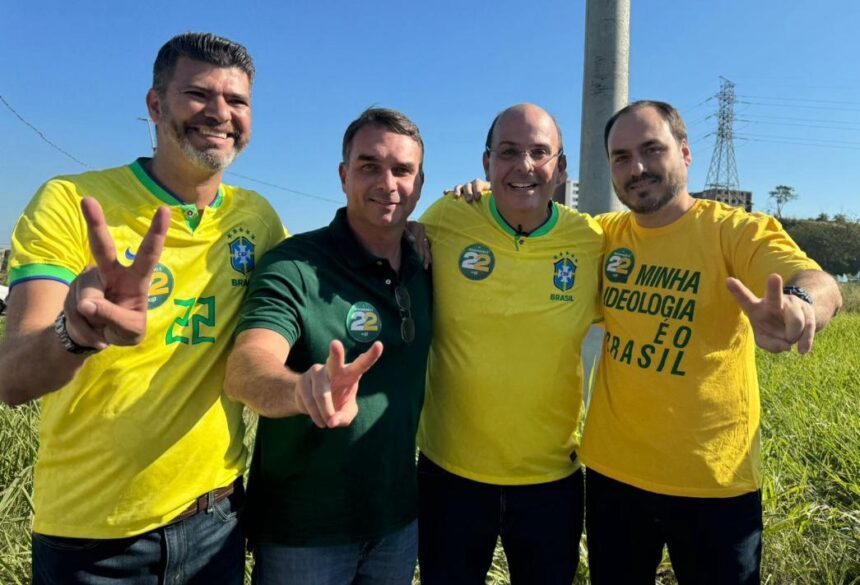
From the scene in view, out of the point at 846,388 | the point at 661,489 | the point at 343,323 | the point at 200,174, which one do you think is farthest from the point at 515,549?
the point at 846,388

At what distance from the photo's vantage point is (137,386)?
1.90 metres

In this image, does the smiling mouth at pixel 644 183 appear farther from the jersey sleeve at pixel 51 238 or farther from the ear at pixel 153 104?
the jersey sleeve at pixel 51 238

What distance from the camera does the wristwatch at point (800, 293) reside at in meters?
1.98

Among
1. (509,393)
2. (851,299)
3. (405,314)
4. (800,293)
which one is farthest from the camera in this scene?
Result: (851,299)

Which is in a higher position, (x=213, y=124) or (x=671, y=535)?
(x=213, y=124)

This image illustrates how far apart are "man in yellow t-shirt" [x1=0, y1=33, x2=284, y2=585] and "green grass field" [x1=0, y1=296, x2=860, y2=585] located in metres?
1.56

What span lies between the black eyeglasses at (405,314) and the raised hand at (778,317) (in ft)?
3.89

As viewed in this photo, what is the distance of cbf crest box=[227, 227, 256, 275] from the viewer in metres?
2.16

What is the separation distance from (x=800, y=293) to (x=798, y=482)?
2847 millimetres

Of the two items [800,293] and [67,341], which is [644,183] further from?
[67,341]

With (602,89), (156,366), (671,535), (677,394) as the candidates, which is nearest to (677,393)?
(677,394)

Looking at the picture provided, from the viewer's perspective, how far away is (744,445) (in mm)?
2461

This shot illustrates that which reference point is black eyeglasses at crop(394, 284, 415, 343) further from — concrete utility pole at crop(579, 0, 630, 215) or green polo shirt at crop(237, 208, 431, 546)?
concrete utility pole at crop(579, 0, 630, 215)

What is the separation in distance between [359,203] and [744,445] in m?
2.03
